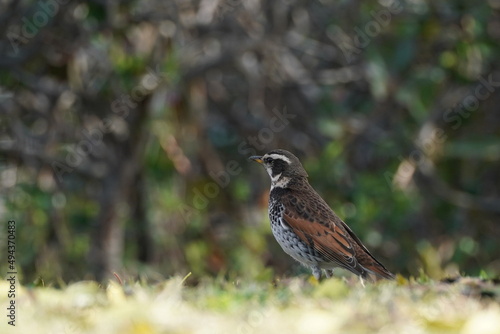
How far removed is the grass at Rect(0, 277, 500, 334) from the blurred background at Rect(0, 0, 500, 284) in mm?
4801

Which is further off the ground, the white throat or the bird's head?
the bird's head

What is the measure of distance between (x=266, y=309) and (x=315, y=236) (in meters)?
3.13

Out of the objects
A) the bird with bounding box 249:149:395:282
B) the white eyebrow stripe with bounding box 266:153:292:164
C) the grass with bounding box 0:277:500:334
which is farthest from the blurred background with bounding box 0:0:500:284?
the grass with bounding box 0:277:500:334

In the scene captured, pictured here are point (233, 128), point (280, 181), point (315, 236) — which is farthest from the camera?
point (233, 128)

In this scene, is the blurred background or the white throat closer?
the white throat

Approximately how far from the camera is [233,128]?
12.5 meters

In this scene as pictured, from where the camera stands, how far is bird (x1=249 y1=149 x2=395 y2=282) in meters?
6.99

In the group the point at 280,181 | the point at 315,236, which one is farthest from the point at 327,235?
the point at 280,181

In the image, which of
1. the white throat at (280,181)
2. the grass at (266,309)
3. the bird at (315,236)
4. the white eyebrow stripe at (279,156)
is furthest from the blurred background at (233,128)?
the grass at (266,309)

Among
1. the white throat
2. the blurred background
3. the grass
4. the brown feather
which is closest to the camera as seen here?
the grass

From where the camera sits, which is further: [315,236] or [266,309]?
[315,236]

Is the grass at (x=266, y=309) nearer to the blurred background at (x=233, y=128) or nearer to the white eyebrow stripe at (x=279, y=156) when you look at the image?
the white eyebrow stripe at (x=279, y=156)

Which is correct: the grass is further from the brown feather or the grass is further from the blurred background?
the blurred background

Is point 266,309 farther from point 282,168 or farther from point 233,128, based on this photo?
point 233,128
